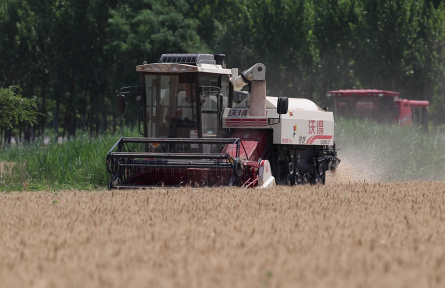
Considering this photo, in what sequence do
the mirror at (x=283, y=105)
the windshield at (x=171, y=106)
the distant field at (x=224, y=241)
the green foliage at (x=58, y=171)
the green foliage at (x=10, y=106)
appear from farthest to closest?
the green foliage at (x=10, y=106)
the green foliage at (x=58, y=171)
the windshield at (x=171, y=106)
the mirror at (x=283, y=105)
the distant field at (x=224, y=241)

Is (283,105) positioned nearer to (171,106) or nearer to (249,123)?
(249,123)

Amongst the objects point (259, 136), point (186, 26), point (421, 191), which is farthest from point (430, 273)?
point (186, 26)

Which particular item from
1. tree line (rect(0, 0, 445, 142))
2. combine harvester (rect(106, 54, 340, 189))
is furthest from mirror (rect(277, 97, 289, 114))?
tree line (rect(0, 0, 445, 142))

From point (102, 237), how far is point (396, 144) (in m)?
16.9

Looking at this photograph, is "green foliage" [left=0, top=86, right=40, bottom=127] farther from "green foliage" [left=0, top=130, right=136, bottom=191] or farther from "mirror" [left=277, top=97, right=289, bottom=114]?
"mirror" [left=277, top=97, right=289, bottom=114]

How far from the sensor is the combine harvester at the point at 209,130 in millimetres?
13406

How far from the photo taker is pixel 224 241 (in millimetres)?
6969

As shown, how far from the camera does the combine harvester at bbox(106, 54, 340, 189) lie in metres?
13.4

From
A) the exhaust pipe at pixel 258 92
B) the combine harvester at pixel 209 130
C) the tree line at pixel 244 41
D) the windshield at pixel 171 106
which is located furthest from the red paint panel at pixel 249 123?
the tree line at pixel 244 41

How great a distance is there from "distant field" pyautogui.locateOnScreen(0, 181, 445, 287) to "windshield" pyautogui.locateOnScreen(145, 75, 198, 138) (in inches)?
129

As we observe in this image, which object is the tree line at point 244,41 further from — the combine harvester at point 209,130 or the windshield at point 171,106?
the windshield at point 171,106

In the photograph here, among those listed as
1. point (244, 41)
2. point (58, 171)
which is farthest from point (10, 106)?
point (244, 41)

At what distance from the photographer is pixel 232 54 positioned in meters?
36.5

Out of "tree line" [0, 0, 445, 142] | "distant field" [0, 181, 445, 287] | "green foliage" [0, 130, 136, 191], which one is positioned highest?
"tree line" [0, 0, 445, 142]
